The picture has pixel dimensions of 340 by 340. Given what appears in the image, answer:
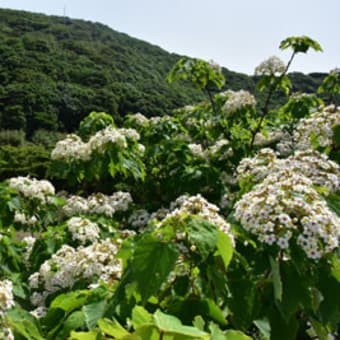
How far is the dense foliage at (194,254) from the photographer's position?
1729 millimetres

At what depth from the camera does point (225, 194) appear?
5277mm

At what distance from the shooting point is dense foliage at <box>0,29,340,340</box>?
5.67ft

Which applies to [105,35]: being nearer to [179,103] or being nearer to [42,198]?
[179,103]

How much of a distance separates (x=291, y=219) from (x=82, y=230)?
2603 millimetres

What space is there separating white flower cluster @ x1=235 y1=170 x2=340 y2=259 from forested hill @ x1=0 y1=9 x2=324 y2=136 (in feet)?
135

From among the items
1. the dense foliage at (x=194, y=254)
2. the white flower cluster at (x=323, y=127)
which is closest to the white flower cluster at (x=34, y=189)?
the dense foliage at (x=194, y=254)

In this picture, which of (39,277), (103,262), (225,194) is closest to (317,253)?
(103,262)

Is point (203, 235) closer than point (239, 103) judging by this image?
Yes

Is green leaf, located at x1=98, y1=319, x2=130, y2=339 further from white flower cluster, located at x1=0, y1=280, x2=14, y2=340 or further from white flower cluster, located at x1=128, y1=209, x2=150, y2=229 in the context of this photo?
white flower cluster, located at x1=128, y1=209, x2=150, y2=229

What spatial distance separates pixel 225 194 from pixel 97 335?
432 centimetres

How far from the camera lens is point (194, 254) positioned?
1.87 m

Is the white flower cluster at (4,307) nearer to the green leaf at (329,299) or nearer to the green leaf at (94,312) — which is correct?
the green leaf at (94,312)

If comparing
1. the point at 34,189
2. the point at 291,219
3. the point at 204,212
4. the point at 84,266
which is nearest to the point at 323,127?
the point at 291,219

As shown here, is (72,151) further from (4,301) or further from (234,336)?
(234,336)
